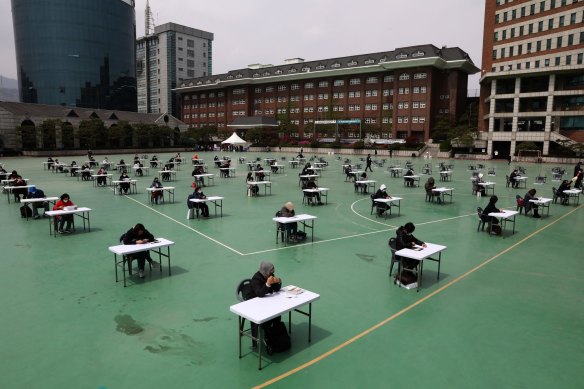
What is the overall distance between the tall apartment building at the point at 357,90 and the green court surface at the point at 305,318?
76.4m

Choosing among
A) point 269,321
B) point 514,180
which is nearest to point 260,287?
point 269,321

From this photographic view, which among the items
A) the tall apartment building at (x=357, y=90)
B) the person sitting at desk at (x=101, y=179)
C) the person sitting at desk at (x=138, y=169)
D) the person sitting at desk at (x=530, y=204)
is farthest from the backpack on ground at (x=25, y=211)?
the tall apartment building at (x=357, y=90)

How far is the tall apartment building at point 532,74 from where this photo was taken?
60688 millimetres

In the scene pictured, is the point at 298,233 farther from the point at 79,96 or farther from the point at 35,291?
the point at 79,96

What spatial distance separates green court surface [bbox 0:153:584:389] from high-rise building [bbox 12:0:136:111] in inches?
4929

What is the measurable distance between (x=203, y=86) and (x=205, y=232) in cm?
11551

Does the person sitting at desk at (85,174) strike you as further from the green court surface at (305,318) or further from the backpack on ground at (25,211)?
the green court surface at (305,318)

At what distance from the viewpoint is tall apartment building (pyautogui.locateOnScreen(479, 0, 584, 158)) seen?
199 ft

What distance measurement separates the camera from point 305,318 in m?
8.30

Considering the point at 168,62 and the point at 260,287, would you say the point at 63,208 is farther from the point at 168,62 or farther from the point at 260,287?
the point at 168,62

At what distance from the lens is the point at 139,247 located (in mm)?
10008

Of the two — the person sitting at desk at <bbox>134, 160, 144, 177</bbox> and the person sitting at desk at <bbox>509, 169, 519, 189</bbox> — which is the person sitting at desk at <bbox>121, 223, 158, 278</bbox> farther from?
the person sitting at desk at <bbox>134, 160, 144, 177</bbox>

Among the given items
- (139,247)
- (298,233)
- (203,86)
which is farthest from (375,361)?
(203,86)

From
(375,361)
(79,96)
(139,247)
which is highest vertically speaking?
(79,96)
